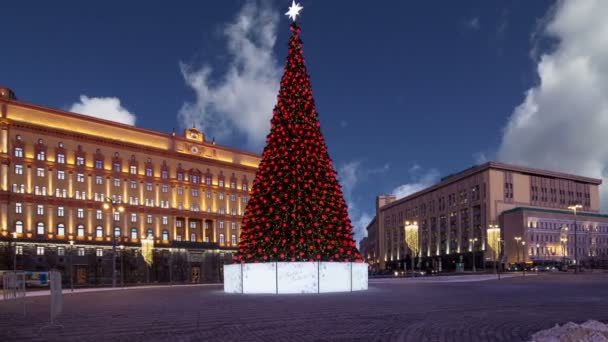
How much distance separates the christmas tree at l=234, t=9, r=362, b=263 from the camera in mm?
26578

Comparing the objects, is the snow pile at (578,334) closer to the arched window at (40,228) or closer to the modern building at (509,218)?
the arched window at (40,228)

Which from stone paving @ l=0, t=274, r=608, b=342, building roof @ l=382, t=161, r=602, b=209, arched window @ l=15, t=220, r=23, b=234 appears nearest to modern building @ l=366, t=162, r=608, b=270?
building roof @ l=382, t=161, r=602, b=209

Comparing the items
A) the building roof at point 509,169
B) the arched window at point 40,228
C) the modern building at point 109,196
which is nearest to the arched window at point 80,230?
the modern building at point 109,196

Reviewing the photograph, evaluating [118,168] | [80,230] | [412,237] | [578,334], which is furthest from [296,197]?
[118,168]

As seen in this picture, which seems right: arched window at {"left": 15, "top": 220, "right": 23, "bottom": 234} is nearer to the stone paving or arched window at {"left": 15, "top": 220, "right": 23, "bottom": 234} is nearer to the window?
the window

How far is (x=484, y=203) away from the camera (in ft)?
416

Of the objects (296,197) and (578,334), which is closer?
(578,334)

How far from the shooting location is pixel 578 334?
27.1 feet

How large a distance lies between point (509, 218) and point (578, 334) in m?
120

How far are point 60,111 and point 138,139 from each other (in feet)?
45.3

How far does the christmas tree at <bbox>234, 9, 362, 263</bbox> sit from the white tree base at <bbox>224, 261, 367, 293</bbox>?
15.1 inches

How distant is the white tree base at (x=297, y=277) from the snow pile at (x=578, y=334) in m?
17.7

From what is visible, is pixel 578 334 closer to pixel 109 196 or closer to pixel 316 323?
pixel 316 323

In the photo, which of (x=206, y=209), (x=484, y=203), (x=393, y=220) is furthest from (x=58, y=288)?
(x=393, y=220)
